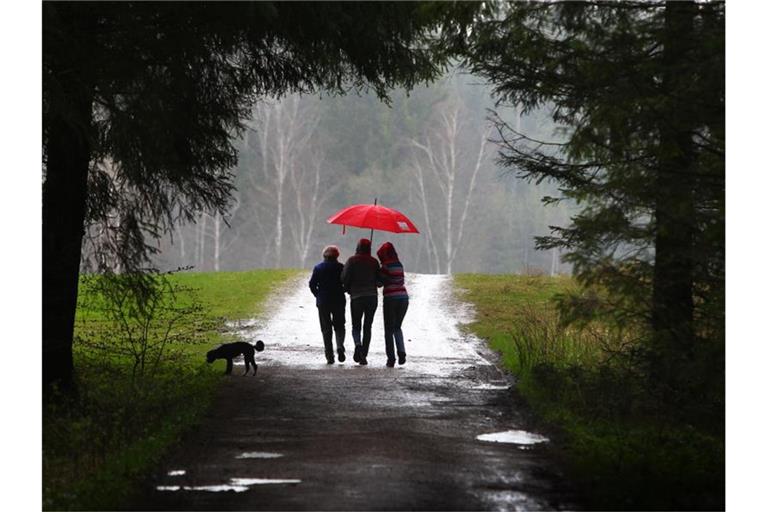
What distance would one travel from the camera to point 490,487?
8.14 m

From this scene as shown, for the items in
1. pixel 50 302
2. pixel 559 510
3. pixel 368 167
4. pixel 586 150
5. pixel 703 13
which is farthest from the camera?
pixel 368 167

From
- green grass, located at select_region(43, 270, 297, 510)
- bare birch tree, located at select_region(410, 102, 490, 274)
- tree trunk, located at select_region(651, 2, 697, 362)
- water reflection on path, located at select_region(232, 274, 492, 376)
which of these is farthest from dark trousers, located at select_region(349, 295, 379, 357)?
bare birch tree, located at select_region(410, 102, 490, 274)

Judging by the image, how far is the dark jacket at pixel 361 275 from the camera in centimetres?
1593

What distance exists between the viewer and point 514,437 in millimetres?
10328

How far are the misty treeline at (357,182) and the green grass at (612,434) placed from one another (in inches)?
1667

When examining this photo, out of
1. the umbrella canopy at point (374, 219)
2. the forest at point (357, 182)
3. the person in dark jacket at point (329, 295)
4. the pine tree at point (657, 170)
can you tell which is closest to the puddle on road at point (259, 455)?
the pine tree at point (657, 170)

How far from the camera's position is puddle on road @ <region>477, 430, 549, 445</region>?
10109 millimetres

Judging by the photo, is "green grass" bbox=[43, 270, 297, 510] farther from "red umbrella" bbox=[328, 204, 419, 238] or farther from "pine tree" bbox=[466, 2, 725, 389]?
"pine tree" bbox=[466, 2, 725, 389]

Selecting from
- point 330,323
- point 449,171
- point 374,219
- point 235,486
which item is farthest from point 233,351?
point 449,171

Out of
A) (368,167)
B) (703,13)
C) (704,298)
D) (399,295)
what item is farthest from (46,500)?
(368,167)

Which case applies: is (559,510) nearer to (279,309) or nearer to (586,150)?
(586,150)

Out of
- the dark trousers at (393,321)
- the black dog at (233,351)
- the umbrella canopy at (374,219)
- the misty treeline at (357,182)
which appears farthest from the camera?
the misty treeline at (357,182)

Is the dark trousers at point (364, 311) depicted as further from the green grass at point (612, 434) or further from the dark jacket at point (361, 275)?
the green grass at point (612, 434)

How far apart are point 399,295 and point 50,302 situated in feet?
17.7
